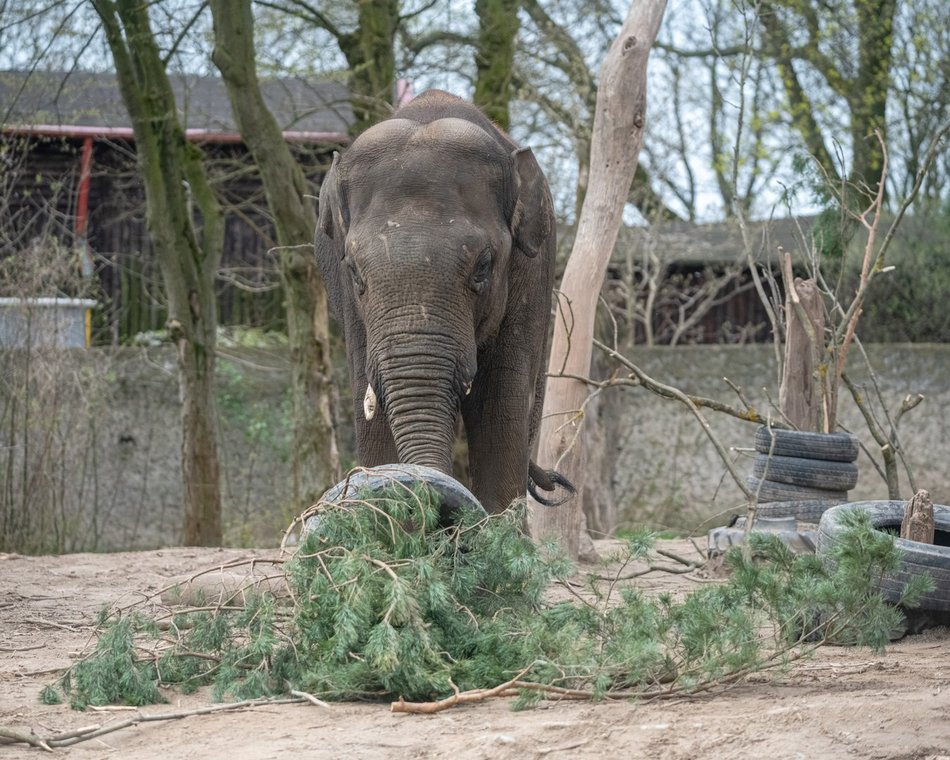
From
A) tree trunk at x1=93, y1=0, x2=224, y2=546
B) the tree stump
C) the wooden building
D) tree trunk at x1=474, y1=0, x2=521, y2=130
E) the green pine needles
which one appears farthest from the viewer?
the wooden building

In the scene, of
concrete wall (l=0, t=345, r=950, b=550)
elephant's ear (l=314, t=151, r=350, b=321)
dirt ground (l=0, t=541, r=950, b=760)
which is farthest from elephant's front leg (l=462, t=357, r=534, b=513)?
concrete wall (l=0, t=345, r=950, b=550)

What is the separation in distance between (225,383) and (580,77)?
19.3 feet

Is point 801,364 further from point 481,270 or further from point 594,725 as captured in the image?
point 594,725

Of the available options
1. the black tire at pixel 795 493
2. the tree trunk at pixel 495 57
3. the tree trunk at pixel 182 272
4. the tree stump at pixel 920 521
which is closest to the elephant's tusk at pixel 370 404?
the tree stump at pixel 920 521

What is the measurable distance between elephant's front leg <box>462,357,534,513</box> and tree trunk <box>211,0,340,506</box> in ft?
16.0

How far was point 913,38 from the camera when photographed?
20500 mm

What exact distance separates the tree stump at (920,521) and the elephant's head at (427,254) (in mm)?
2165

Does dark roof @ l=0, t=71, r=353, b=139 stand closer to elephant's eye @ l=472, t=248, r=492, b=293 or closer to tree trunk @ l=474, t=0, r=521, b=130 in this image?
tree trunk @ l=474, t=0, r=521, b=130

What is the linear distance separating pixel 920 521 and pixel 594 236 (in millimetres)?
3626

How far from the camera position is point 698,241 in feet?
71.1

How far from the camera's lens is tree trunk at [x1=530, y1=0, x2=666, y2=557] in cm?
941

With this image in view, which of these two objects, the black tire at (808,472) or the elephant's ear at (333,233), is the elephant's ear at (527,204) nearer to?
the elephant's ear at (333,233)

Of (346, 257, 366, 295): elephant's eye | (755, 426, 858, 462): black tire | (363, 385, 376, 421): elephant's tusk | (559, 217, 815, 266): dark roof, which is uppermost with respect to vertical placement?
(559, 217, 815, 266): dark roof

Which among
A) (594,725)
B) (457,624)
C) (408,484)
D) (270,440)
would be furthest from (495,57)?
(594,725)
